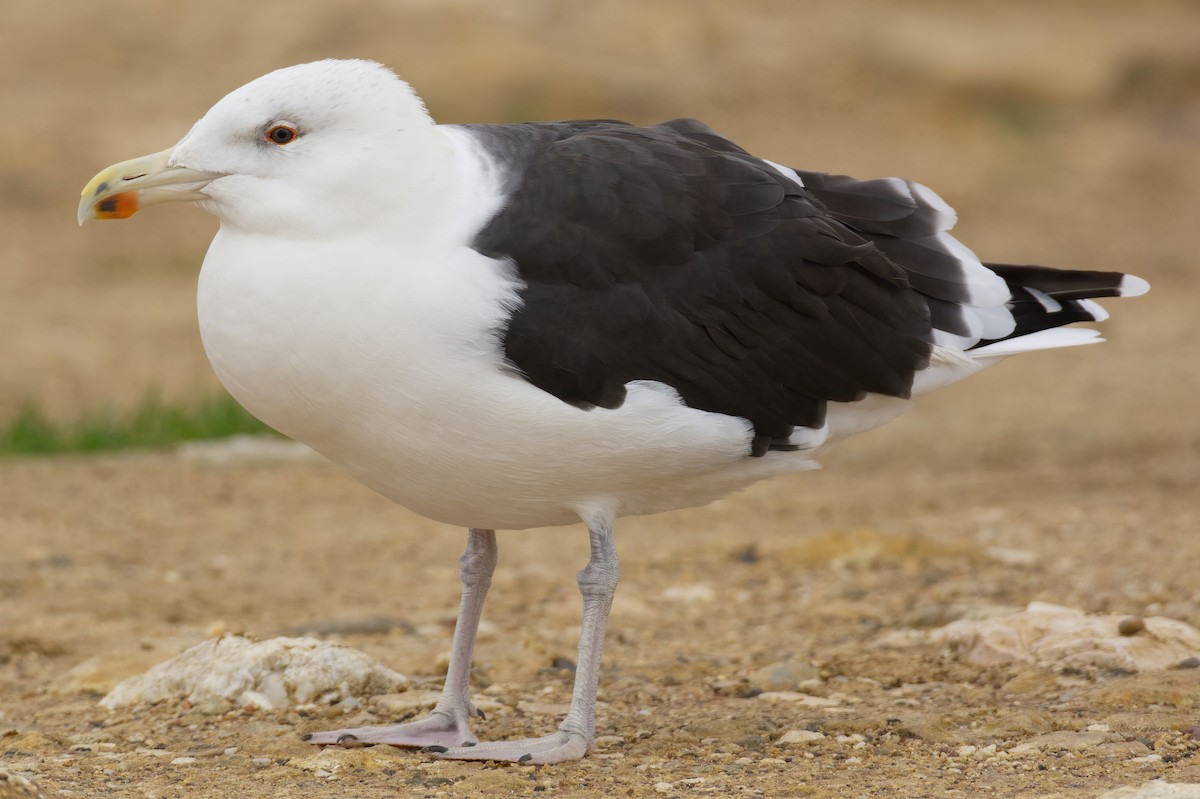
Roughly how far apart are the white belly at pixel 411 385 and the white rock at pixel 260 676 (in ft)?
3.29

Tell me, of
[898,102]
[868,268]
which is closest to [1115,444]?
[868,268]

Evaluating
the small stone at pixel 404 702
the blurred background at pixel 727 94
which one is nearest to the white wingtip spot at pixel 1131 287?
the small stone at pixel 404 702

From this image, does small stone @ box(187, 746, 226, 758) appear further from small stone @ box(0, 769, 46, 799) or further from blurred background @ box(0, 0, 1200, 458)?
blurred background @ box(0, 0, 1200, 458)

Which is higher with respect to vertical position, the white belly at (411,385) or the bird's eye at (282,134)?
the bird's eye at (282,134)

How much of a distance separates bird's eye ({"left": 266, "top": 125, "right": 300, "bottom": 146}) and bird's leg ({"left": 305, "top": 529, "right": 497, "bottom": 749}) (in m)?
1.40

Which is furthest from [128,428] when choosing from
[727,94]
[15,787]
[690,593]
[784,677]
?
A: [727,94]

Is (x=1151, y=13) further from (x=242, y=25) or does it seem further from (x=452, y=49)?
(x=242, y=25)

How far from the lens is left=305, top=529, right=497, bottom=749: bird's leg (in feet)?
15.4

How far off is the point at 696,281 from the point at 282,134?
123 cm

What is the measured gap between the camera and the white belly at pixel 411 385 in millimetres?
4070

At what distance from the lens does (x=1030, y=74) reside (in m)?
16.8

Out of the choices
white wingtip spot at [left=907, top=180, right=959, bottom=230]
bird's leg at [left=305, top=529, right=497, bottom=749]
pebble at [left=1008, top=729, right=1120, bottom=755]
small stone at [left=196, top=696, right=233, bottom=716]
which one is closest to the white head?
bird's leg at [left=305, top=529, right=497, bottom=749]

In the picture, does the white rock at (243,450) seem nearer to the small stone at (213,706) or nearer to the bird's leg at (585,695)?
the small stone at (213,706)

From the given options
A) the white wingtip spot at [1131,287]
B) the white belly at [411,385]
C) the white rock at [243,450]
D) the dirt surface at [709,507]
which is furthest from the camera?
the white rock at [243,450]
